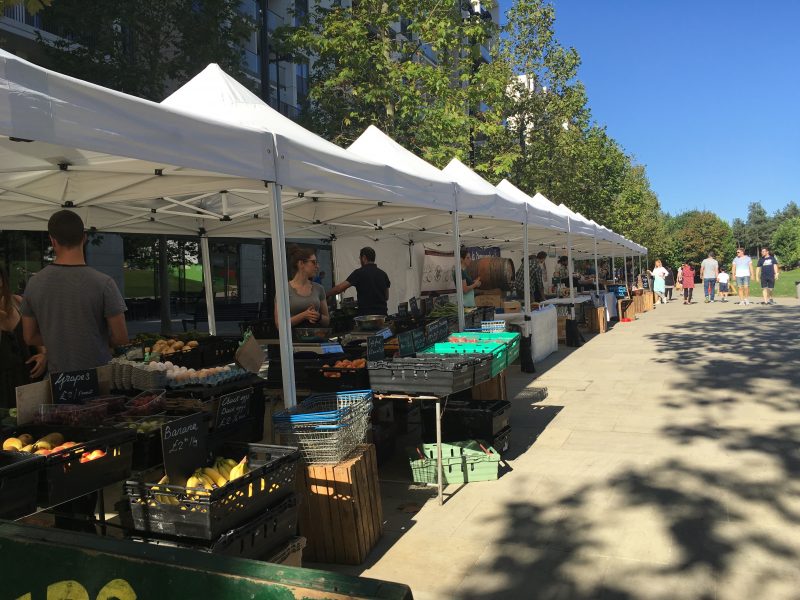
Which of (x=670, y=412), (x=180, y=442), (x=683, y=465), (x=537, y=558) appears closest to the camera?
(x=180, y=442)

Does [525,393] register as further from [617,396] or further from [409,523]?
[409,523]

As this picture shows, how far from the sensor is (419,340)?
6.05m

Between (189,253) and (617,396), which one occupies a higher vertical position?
(189,253)

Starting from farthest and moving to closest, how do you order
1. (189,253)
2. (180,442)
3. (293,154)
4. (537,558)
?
(189,253), (293,154), (537,558), (180,442)

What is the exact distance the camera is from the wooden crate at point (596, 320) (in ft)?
52.7

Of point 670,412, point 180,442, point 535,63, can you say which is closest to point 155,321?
point 535,63

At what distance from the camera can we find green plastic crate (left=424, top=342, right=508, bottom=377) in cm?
565

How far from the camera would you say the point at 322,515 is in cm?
383

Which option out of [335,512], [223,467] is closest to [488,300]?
[335,512]

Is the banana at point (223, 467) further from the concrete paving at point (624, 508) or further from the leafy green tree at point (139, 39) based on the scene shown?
the leafy green tree at point (139, 39)

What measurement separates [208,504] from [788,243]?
9889cm

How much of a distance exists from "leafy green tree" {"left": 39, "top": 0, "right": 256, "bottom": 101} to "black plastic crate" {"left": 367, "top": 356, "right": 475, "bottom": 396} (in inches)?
419

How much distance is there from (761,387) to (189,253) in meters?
18.8

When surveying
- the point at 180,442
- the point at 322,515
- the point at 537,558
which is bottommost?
the point at 537,558
